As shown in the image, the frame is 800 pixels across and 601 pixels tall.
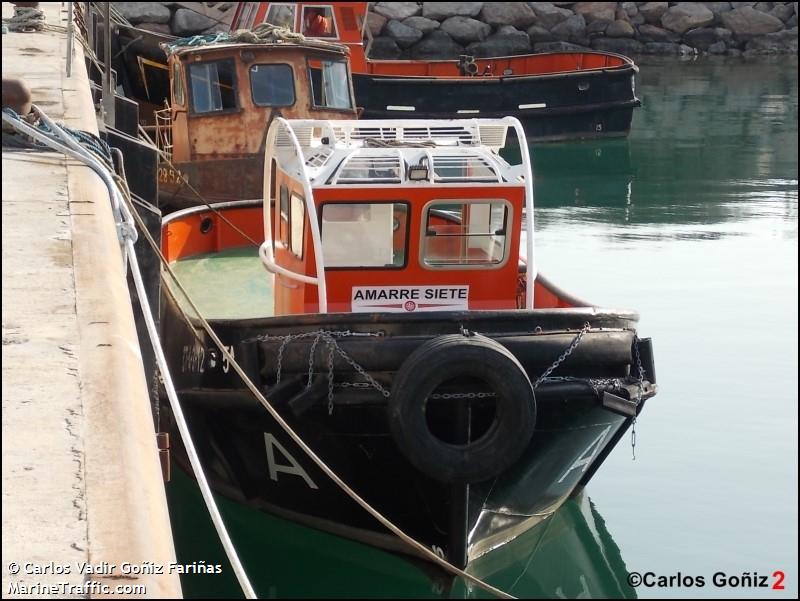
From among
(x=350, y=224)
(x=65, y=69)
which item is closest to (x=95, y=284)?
(x=350, y=224)

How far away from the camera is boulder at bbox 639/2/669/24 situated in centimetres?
3759

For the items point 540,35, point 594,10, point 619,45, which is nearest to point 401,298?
point 540,35

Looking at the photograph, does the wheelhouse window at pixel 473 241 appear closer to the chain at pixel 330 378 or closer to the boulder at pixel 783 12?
the chain at pixel 330 378

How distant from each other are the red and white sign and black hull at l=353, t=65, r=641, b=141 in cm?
1393

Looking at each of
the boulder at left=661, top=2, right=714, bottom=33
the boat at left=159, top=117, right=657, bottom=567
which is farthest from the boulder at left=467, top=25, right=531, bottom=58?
the boat at left=159, top=117, right=657, bottom=567

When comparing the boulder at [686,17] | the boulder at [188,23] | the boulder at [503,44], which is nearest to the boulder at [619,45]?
the boulder at [686,17]

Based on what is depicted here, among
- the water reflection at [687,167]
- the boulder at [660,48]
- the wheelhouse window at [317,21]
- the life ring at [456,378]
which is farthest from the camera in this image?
the boulder at [660,48]

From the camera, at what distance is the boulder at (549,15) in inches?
1409

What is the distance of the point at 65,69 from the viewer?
10.8 meters

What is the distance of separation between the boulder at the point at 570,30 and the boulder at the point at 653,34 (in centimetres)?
254

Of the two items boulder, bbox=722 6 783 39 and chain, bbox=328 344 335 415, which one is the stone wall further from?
chain, bbox=328 344 335 415

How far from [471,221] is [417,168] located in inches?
23.3

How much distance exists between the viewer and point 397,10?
115ft

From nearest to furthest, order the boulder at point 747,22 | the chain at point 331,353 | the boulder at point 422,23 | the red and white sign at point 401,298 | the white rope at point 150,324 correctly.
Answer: the white rope at point 150,324, the chain at point 331,353, the red and white sign at point 401,298, the boulder at point 422,23, the boulder at point 747,22
